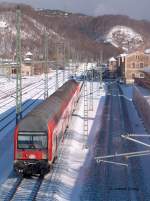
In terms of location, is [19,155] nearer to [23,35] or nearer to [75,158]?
[75,158]

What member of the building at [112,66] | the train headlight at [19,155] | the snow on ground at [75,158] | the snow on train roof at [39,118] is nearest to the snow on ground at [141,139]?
the snow on ground at [75,158]

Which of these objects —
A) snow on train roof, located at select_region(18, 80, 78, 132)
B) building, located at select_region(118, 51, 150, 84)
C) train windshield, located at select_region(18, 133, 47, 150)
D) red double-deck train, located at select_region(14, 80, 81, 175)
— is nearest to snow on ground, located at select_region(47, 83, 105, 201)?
red double-deck train, located at select_region(14, 80, 81, 175)

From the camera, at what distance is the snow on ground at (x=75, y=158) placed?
48.4 ft

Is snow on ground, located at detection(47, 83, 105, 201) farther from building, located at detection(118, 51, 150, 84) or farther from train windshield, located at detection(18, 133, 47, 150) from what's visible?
building, located at detection(118, 51, 150, 84)

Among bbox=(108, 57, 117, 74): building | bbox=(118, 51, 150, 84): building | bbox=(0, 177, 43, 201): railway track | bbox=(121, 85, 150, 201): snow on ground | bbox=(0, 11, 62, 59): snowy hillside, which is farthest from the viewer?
bbox=(0, 11, 62, 59): snowy hillside

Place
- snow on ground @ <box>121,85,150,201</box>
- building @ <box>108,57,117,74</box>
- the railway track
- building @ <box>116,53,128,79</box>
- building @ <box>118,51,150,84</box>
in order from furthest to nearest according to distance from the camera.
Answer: building @ <box>108,57,117,74</box>
building @ <box>116,53,128,79</box>
building @ <box>118,51,150,84</box>
snow on ground @ <box>121,85,150,201</box>
the railway track

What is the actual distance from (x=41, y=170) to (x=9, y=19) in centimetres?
14025

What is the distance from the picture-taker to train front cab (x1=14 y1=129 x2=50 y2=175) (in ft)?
51.1

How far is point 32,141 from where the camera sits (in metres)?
15.6

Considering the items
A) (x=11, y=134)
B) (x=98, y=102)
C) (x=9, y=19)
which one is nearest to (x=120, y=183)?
(x=11, y=134)

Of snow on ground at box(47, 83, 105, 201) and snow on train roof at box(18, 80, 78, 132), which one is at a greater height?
snow on train roof at box(18, 80, 78, 132)

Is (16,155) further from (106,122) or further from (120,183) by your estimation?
(106,122)

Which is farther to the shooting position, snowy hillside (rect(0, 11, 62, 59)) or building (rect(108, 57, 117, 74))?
snowy hillside (rect(0, 11, 62, 59))

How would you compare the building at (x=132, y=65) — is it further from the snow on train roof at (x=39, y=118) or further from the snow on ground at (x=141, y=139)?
the snow on train roof at (x=39, y=118)
